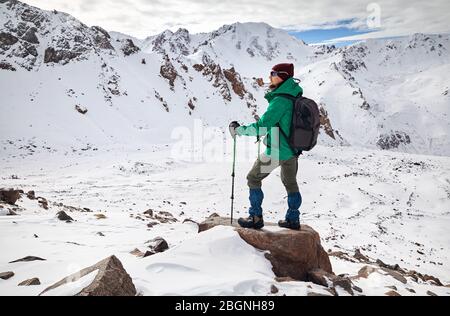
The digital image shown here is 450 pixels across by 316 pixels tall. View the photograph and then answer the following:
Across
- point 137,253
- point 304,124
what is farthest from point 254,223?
point 137,253

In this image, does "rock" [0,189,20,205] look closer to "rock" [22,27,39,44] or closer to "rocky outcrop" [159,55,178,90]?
"rock" [22,27,39,44]

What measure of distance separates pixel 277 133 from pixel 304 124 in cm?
52

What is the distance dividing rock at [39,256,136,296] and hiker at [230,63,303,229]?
289cm

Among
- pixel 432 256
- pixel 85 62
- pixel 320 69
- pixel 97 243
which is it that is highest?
pixel 320 69

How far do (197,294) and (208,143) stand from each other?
33.3 meters

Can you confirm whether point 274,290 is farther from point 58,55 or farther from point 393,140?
point 393,140

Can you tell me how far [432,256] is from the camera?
12945 mm

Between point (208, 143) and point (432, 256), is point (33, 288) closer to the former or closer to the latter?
point (432, 256)

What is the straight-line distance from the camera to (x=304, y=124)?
213 inches

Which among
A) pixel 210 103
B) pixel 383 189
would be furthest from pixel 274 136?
pixel 210 103

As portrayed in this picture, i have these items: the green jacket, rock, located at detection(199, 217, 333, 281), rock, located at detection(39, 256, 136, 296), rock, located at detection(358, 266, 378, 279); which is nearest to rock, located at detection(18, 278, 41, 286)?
rock, located at detection(39, 256, 136, 296)

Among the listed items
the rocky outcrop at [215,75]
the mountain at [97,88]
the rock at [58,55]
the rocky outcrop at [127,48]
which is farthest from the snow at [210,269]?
the rocky outcrop at [215,75]
